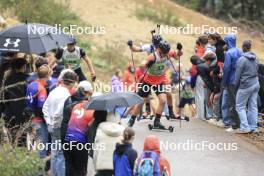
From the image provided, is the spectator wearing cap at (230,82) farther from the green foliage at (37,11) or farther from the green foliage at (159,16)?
the green foliage at (159,16)

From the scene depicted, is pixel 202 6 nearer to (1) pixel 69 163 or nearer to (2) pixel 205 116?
(2) pixel 205 116

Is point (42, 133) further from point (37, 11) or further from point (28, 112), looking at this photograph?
point (37, 11)

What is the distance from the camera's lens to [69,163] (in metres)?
10.2

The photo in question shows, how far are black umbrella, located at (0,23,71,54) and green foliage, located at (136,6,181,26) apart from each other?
2950 cm

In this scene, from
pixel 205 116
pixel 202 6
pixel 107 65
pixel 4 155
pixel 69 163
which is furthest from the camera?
pixel 202 6

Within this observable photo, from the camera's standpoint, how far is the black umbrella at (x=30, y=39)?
461 inches

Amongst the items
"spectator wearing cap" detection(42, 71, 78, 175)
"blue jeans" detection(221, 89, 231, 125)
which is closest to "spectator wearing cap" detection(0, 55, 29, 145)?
"spectator wearing cap" detection(42, 71, 78, 175)

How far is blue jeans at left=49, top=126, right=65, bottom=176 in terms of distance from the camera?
1042cm

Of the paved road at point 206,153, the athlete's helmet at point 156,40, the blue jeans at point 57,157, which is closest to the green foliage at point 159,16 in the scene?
the paved road at point 206,153

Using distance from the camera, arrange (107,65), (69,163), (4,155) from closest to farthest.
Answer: (4,155) < (69,163) < (107,65)

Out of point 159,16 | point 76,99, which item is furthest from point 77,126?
point 159,16

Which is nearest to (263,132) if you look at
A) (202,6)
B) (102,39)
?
(102,39)

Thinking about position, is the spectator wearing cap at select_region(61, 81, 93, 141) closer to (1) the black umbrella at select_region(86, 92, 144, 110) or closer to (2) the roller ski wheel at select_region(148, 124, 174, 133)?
(1) the black umbrella at select_region(86, 92, 144, 110)

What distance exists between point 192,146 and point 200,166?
1441 millimetres
